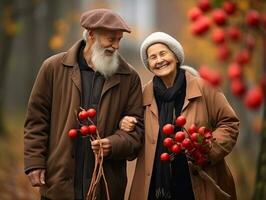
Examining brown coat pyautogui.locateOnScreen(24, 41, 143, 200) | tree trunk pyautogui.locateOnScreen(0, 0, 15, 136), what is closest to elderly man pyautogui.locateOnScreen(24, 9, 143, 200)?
brown coat pyautogui.locateOnScreen(24, 41, 143, 200)

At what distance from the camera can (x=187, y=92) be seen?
489 cm

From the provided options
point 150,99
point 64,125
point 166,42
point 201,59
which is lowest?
point 201,59

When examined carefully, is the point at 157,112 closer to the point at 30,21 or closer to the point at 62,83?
the point at 62,83

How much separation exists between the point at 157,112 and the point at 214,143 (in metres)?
0.47

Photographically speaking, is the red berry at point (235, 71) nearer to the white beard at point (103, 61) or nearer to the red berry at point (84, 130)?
the red berry at point (84, 130)

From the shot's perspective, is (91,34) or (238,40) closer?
(238,40)

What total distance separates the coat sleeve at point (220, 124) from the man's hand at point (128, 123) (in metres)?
0.56

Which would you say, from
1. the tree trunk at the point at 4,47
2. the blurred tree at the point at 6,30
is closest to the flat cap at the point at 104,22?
the blurred tree at the point at 6,30

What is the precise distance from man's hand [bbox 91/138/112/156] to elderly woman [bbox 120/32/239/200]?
0.24 m

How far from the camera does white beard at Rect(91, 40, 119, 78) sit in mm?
4621

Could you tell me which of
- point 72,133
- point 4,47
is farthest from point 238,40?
point 4,47

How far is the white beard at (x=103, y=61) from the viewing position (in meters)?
4.62

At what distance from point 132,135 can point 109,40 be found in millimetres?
660

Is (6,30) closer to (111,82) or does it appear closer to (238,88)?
(111,82)
